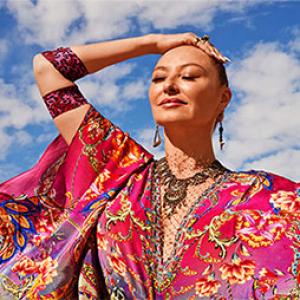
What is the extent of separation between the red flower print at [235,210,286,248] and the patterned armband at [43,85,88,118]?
1.18 m

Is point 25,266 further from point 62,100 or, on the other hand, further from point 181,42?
point 181,42

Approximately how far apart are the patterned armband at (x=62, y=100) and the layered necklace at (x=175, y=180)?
0.60 meters

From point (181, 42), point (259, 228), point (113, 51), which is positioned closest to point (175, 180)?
point (259, 228)

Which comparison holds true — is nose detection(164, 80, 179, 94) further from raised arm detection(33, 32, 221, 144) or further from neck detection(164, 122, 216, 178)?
raised arm detection(33, 32, 221, 144)

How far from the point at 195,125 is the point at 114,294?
0.98 meters

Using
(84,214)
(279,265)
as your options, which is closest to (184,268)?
(279,265)

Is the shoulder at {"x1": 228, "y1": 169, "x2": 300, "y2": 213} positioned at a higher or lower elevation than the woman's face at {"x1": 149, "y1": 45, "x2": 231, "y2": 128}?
lower

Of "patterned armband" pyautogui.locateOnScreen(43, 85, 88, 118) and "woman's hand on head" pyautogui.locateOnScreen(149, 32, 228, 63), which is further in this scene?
"patterned armband" pyautogui.locateOnScreen(43, 85, 88, 118)

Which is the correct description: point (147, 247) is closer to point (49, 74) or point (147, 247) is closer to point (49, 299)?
point (49, 299)

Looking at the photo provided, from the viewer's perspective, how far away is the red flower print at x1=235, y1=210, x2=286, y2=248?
2699mm

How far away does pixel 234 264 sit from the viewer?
104 inches

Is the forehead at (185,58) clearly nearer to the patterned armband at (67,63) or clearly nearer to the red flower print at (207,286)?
the patterned armband at (67,63)

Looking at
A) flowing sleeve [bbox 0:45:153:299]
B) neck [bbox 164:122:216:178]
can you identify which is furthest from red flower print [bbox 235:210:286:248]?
flowing sleeve [bbox 0:45:153:299]

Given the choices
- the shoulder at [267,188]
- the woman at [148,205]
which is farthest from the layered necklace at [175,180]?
the shoulder at [267,188]
